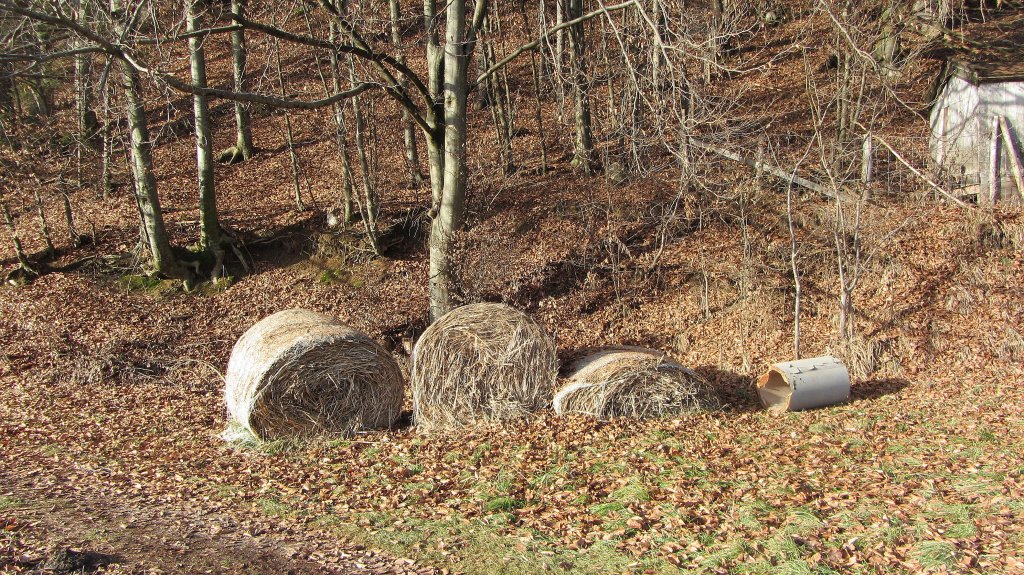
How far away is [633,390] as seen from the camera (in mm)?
8969

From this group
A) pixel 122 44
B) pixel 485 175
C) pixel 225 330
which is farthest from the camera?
pixel 485 175

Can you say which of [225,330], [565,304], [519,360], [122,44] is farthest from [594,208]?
[122,44]

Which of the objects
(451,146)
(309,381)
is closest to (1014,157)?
(451,146)

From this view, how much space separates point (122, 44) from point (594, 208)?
8.54 meters

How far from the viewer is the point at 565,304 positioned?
1312 cm

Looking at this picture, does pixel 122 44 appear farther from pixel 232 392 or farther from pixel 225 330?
pixel 225 330

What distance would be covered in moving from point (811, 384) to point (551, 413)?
329 centimetres

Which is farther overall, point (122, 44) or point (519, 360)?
point (519, 360)

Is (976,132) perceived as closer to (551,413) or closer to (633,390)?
(633,390)

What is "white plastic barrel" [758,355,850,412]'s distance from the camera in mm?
9047

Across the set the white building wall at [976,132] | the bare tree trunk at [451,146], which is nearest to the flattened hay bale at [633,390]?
the bare tree trunk at [451,146]

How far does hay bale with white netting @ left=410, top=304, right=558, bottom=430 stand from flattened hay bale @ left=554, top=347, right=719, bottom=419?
0.45 meters

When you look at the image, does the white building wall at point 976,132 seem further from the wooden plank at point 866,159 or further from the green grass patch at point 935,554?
the green grass patch at point 935,554

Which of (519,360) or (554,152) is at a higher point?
(554,152)
